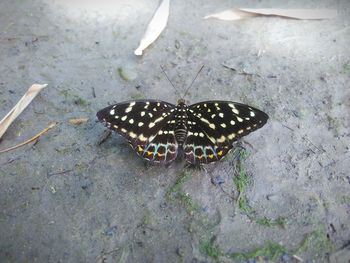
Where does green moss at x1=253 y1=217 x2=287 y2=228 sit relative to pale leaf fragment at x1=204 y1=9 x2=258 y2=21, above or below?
below

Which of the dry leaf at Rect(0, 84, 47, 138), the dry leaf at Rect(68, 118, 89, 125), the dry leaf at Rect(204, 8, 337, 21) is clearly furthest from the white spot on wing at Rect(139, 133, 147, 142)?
the dry leaf at Rect(204, 8, 337, 21)

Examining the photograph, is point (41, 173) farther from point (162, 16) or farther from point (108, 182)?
point (162, 16)

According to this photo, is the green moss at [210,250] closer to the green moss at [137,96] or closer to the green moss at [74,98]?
the green moss at [137,96]

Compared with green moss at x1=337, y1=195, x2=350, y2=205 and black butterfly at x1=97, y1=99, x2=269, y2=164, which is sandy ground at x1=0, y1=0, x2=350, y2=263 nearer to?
green moss at x1=337, y1=195, x2=350, y2=205

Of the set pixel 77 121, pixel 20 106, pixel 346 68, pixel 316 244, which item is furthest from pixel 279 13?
pixel 20 106

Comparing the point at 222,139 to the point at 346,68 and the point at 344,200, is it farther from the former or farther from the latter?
the point at 346,68

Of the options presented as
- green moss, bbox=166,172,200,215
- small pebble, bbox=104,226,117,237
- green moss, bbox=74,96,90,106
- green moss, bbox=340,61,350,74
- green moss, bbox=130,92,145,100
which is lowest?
small pebble, bbox=104,226,117,237

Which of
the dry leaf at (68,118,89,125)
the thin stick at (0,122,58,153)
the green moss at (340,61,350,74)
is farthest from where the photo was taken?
the green moss at (340,61,350,74)
